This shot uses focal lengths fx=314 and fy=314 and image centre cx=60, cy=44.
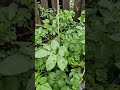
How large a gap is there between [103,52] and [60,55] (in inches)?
11.5

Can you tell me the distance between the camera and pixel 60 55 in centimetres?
189

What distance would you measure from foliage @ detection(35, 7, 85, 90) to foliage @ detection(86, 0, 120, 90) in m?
0.05

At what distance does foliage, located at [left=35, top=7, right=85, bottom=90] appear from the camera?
6.12 feet

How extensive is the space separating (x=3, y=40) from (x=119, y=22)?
80 centimetres

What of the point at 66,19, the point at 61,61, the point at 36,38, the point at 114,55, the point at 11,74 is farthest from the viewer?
the point at 66,19

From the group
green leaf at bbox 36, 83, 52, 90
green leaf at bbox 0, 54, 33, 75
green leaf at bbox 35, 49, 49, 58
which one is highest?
green leaf at bbox 35, 49, 49, 58

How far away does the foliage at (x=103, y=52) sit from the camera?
1.96 meters

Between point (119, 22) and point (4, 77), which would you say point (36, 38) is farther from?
point (119, 22)

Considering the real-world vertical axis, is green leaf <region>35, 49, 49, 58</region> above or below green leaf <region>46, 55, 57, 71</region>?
above

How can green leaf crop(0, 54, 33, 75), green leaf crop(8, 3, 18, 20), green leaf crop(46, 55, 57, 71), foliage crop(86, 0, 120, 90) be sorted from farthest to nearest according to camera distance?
green leaf crop(8, 3, 18, 20), foliage crop(86, 0, 120, 90), green leaf crop(46, 55, 57, 71), green leaf crop(0, 54, 33, 75)

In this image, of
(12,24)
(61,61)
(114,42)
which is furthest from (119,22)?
(12,24)

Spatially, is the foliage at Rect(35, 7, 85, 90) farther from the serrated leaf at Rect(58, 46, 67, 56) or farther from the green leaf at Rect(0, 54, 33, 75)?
the green leaf at Rect(0, 54, 33, 75)

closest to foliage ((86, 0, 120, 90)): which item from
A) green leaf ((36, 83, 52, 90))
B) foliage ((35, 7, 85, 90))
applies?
foliage ((35, 7, 85, 90))

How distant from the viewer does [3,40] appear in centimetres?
210
